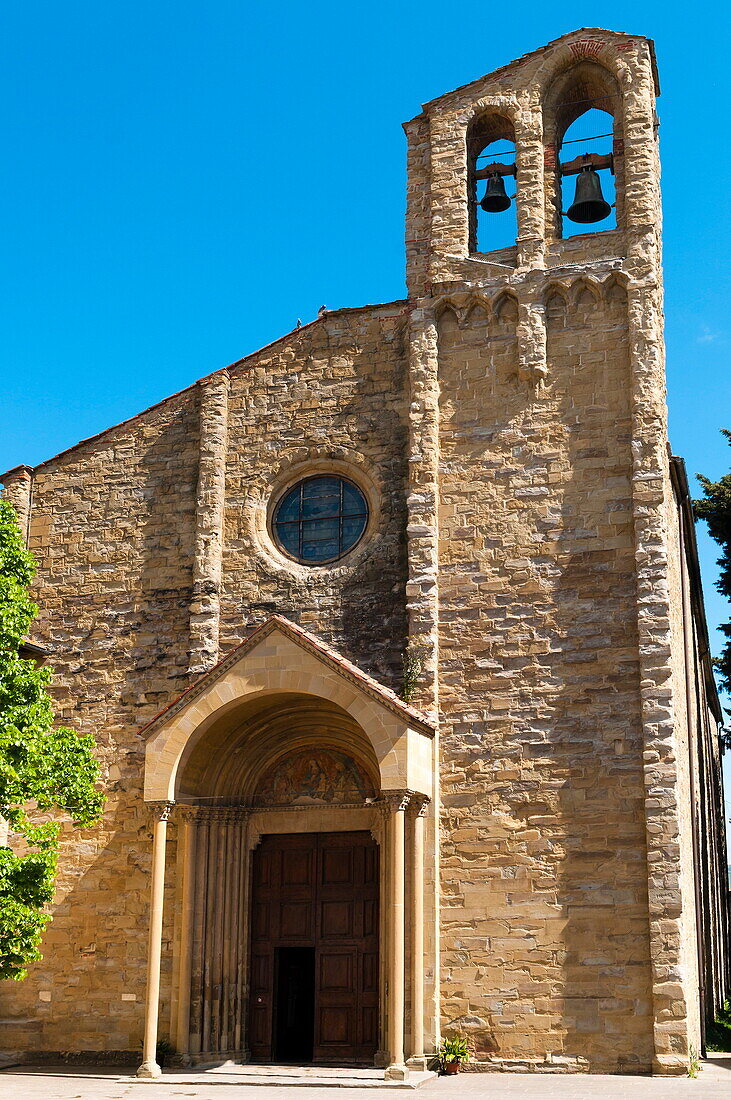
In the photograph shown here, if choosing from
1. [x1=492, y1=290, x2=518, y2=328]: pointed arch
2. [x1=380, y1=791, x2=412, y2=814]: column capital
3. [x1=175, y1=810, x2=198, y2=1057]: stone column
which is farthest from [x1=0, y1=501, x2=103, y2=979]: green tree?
[x1=492, y1=290, x2=518, y2=328]: pointed arch

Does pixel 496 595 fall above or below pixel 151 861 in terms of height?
above

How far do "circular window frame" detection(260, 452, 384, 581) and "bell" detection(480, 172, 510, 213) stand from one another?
14.4 ft

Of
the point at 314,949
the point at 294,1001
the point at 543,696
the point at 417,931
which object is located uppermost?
the point at 543,696

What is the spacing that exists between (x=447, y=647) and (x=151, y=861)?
5179mm

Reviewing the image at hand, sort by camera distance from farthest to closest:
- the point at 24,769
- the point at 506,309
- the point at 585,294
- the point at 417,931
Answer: the point at 506,309 < the point at 585,294 < the point at 417,931 < the point at 24,769

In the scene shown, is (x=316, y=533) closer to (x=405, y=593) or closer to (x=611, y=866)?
(x=405, y=593)

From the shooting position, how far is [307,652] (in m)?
15.0

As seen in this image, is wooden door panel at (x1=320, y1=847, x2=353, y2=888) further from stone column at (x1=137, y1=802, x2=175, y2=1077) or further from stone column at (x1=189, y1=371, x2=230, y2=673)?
stone column at (x1=189, y1=371, x2=230, y2=673)

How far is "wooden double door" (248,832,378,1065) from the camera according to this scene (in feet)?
50.4

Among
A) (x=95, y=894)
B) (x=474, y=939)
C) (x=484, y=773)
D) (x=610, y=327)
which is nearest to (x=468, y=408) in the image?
(x=610, y=327)

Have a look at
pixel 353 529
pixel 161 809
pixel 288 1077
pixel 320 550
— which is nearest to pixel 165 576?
pixel 320 550

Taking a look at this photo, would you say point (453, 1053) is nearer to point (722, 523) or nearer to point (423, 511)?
point (423, 511)

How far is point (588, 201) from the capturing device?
17094 mm

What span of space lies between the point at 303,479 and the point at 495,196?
517 centimetres
